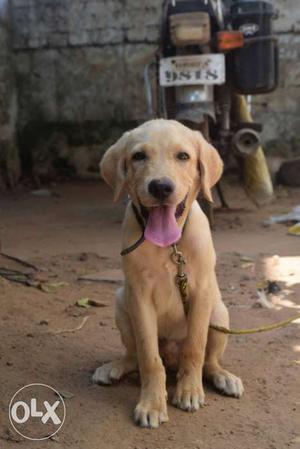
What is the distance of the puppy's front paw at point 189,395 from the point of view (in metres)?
2.80

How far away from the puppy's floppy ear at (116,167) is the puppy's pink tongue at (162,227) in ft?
0.73

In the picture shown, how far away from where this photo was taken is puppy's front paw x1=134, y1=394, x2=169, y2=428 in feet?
8.73

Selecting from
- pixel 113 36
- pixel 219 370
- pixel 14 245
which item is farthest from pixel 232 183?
pixel 219 370

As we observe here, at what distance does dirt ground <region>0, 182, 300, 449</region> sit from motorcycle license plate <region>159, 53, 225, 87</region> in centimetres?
144

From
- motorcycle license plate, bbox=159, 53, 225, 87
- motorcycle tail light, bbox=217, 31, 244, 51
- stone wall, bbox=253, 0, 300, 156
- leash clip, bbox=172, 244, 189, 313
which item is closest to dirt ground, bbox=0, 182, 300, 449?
leash clip, bbox=172, 244, 189, 313

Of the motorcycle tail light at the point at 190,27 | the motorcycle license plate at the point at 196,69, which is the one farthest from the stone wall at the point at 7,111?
the motorcycle tail light at the point at 190,27

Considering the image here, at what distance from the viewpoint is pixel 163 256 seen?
285cm

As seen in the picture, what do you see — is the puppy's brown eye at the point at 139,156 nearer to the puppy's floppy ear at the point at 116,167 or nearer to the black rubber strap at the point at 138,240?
the puppy's floppy ear at the point at 116,167

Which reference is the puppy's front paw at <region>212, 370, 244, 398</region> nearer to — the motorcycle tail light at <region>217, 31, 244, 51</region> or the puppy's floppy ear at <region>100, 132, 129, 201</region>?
the puppy's floppy ear at <region>100, 132, 129, 201</region>

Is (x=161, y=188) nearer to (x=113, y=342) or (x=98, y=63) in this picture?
(x=113, y=342)

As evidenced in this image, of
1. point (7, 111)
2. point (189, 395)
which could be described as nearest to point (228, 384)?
point (189, 395)

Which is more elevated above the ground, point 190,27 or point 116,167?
point 190,27

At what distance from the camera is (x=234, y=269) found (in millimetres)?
4992

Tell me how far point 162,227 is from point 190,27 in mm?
3329
